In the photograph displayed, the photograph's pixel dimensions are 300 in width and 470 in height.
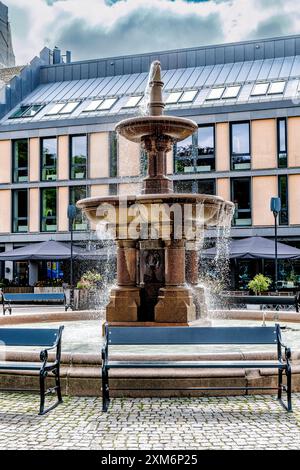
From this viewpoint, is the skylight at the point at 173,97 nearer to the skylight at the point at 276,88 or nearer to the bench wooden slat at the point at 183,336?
the skylight at the point at 276,88

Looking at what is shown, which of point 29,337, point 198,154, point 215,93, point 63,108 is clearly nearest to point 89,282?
point 198,154

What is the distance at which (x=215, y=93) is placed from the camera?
1476 inches

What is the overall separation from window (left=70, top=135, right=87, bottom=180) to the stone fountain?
26.6 m

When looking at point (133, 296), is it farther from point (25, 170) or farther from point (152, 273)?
point (25, 170)

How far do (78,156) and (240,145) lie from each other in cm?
1010

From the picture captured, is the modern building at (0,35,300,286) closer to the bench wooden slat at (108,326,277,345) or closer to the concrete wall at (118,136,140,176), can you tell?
the concrete wall at (118,136,140,176)

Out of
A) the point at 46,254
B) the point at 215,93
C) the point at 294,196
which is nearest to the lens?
the point at 46,254

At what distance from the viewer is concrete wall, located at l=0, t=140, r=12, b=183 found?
3950 centimetres

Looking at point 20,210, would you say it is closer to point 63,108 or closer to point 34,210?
point 34,210

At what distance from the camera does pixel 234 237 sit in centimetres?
3447

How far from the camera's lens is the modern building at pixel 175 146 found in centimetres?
3425

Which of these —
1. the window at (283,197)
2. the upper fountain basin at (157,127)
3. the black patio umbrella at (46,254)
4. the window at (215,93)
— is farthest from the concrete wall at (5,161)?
the upper fountain basin at (157,127)

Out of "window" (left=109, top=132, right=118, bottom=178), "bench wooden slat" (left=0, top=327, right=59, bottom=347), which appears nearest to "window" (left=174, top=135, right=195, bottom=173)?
"window" (left=109, top=132, right=118, bottom=178)
